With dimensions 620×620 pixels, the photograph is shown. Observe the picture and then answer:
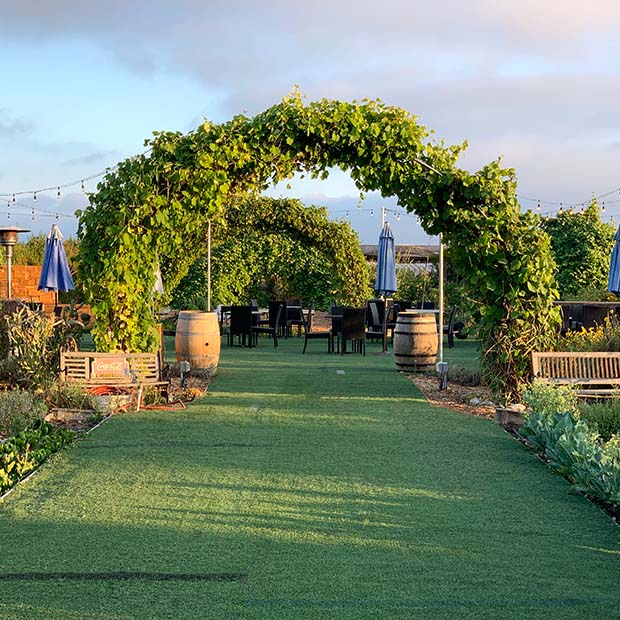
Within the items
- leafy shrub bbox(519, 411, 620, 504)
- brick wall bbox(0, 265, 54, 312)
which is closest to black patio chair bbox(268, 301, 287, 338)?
brick wall bbox(0, 265, 54, 312)

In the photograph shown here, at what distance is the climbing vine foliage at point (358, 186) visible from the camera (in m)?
8.62

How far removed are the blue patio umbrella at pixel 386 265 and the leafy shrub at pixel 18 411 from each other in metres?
8.69

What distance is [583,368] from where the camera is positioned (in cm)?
841

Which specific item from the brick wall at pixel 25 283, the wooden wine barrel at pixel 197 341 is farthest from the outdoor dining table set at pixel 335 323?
the brick wall at pixel 25 283

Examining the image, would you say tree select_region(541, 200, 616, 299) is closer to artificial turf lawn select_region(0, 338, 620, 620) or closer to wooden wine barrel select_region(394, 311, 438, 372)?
wooden wine barrel select_region(394, 311, 438, 372)

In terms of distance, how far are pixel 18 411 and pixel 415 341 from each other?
5.85 m

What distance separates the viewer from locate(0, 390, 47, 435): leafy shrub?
690 cm

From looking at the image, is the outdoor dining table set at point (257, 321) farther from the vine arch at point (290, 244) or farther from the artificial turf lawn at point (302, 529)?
Answer: the artificial turf lawn at point (302, 529)

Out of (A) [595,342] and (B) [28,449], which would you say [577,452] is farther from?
(A) [595,342]

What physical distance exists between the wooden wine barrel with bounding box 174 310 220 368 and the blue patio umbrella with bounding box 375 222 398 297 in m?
5.15

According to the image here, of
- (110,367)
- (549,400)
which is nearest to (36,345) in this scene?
(110,367)

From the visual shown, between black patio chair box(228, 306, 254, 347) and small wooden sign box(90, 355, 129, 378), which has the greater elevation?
black patio chair box(228, 306, 254, 347)

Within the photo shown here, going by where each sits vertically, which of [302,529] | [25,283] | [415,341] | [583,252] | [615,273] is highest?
[583,252]

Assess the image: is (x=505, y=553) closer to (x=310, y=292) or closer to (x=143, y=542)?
(x=143, y=542)
